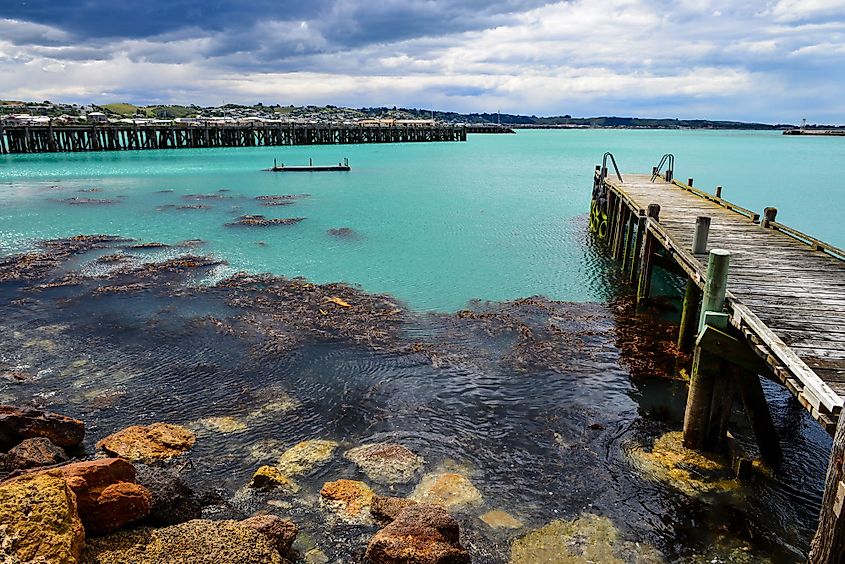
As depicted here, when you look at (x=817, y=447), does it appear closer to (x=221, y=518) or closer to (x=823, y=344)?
(x=823, y=344)

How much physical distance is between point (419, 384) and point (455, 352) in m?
1.75

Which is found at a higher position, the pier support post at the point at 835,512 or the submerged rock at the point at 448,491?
the pier support post at the point at 835,512

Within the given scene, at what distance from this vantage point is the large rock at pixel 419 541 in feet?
20.2

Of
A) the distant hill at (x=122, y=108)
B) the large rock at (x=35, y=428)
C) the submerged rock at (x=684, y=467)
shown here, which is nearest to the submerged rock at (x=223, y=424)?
the large rock at (x=35, y=428)

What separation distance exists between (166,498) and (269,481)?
1.74 metres

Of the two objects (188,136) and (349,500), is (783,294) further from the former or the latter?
(188,136)

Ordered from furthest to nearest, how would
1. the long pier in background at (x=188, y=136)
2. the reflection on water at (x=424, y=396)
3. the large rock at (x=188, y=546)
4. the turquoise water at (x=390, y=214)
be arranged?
1. the long pier in background at (x=188, y=136)
2. the turquoise water at (x=390, y=214)
3. the reflection on water at (x=424, y=396)
4. the large rock at (x=188, y=546)

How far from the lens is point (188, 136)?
77688 millimetres

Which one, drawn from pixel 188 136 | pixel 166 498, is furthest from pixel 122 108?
pixel 166 498

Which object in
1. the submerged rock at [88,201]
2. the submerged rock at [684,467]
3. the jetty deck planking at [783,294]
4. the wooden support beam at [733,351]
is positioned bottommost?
the submerged rock at [684,467]

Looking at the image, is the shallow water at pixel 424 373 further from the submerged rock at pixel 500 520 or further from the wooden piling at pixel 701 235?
the wooden piling at pixel 701 235

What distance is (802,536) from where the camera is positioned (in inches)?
282

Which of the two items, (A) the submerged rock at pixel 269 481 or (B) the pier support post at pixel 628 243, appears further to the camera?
(B) the pier support post at pixel 628 243

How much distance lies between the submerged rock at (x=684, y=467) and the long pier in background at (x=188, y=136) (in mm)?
70662
